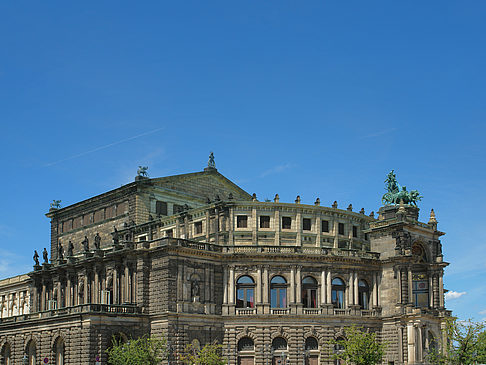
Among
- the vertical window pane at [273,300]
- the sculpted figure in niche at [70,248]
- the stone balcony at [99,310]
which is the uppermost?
the sculpted figure in niche at [70,248]

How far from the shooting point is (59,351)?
255 feet

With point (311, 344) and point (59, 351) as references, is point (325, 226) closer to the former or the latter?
point (311, 344)

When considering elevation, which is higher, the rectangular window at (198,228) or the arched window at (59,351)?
the rectangular window at (198,228)

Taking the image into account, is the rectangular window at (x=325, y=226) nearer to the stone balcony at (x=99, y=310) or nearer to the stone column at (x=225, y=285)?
the stone column at (x=225, y=285)

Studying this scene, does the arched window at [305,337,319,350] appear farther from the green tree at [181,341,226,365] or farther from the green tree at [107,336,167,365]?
the green tree at [107,336,167,365]

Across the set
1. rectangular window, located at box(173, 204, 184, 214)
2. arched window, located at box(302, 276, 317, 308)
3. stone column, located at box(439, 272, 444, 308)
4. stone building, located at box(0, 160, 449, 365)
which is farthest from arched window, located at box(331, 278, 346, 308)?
rectangular window, located at box(173, 204, 184, 214)

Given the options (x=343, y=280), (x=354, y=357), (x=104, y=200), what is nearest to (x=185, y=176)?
(x=104, y=200)

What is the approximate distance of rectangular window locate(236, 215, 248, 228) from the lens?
3255 inches

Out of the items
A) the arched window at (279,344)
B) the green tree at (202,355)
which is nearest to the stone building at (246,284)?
the arched window at (279,344)

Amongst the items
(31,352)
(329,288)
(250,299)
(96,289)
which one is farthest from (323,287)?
(31,352)

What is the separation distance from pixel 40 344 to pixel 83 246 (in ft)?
68.7

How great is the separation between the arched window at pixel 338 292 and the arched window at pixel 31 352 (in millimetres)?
34503

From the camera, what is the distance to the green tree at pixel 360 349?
7494 centimetres

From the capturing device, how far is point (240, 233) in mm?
82500
